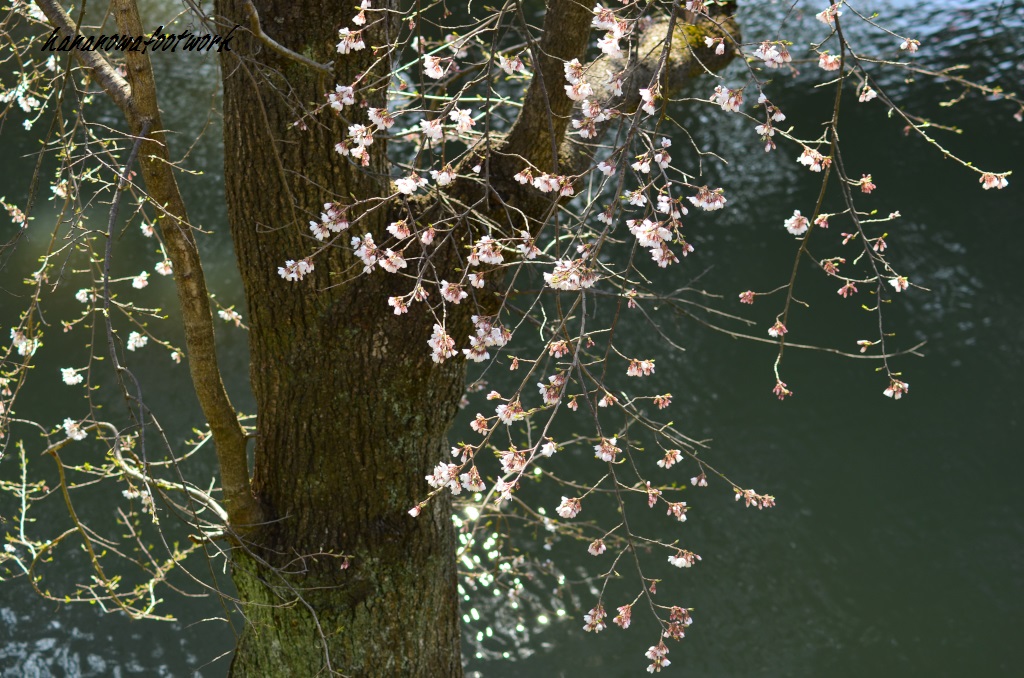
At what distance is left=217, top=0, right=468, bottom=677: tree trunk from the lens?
207 cm

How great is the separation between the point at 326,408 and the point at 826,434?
400cm

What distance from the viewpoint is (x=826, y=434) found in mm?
5559

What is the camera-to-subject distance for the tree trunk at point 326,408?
6.81 feet

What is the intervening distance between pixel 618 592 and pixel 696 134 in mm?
3569

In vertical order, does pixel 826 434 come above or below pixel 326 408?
below

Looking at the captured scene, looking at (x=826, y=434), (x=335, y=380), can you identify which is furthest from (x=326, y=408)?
(x=826, y=434)

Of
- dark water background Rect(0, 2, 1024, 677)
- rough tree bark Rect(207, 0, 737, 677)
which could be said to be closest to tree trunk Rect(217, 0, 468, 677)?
rough tree bark Rect(207, 0, 737, 677)

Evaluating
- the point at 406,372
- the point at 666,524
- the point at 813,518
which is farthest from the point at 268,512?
the point at 813,518

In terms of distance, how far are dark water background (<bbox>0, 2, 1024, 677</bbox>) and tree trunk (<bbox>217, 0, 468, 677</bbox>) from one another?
1.62m

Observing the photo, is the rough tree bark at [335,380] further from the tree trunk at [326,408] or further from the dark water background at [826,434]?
the dark water background at [826,434]

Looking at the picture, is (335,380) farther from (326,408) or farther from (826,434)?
(826,434)

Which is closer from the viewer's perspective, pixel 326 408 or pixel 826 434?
pixel 326 408

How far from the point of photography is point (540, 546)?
5.02 m

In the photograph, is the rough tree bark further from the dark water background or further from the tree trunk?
the dark water background
